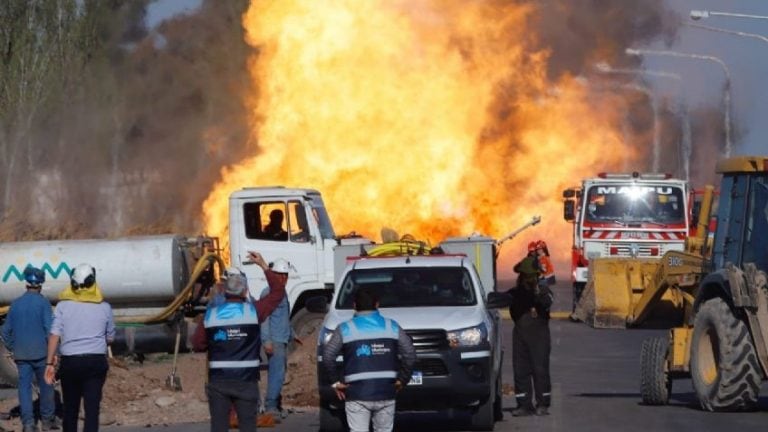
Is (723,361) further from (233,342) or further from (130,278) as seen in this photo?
(130,278)

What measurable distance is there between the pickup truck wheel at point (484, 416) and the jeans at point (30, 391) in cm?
446

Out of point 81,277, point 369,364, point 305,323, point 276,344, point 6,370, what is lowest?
point 6,370

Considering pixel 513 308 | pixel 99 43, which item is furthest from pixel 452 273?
pixel 99 43

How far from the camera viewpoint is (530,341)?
1873cm

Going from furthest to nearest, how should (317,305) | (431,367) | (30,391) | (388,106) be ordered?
1. (388,106)
2. (30,391)
3. (317,305)
4. (431,367)

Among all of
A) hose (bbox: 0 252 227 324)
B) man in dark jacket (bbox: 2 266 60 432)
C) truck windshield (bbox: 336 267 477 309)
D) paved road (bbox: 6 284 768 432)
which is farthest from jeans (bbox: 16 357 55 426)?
hose (bbox: 0 252 227 324)

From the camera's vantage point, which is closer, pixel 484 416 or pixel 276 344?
pixel 484 416

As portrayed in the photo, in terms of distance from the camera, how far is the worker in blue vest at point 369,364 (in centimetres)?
1229

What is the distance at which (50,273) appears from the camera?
82.1 ft

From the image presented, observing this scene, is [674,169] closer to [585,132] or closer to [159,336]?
[585,132]

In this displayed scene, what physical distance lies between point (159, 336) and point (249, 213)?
102 inches

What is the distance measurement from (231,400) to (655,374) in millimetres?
6955

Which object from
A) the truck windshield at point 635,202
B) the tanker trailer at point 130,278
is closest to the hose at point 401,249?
the tanker trailer at point 130,278

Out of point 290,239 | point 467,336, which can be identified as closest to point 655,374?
point 467,336
